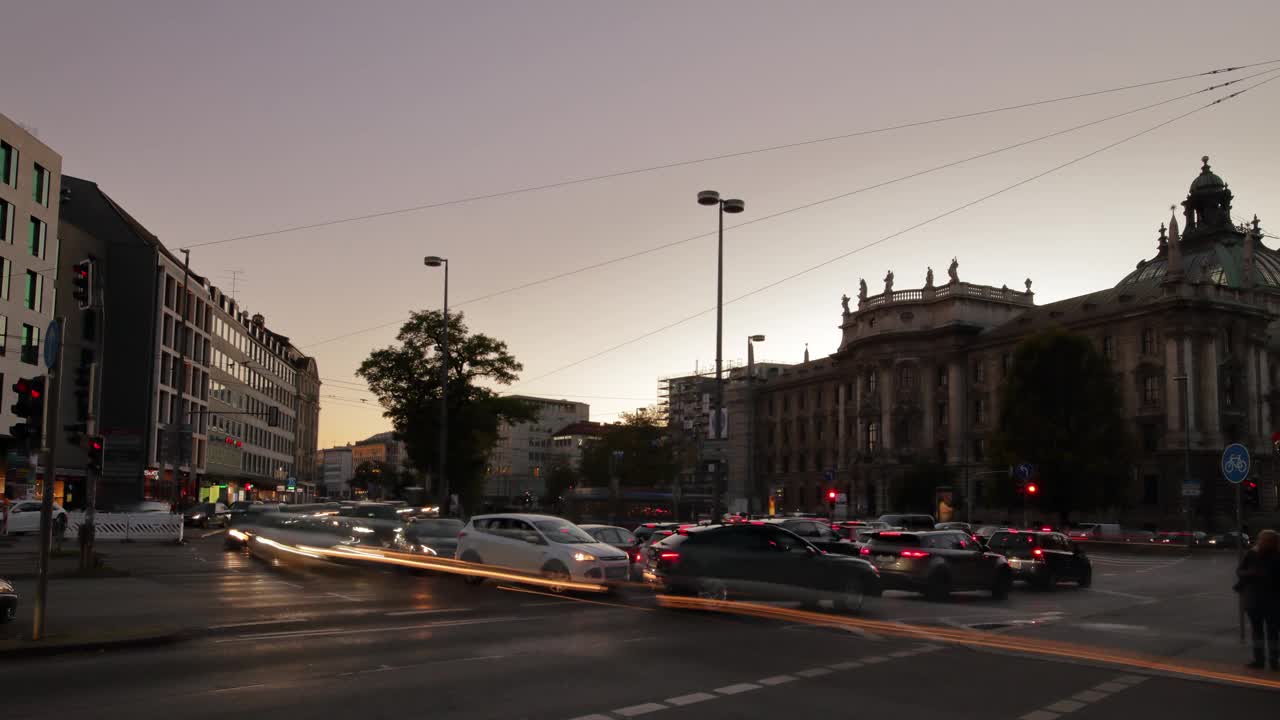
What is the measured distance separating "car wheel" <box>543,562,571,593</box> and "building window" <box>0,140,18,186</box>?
4136 centimetres

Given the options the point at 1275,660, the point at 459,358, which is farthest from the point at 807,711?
the point at 459,358

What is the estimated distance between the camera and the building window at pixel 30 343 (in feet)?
163

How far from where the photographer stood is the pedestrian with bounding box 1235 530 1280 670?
12750 mm

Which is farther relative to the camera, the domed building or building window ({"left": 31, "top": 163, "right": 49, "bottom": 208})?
the domed building

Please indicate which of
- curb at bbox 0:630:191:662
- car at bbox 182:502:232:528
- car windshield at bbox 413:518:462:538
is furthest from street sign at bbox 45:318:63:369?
car at bbox 182:502:232:528

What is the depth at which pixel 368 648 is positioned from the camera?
1277cm

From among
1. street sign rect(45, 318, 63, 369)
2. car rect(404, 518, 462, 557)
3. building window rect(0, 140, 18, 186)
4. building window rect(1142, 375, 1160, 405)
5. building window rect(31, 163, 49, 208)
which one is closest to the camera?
street sign rect(45, 318, 63, 369)

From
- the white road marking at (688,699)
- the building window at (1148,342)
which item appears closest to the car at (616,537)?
the white road marking at (688,699)

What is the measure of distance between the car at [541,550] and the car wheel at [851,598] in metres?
4.69

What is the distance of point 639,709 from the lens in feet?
30.5

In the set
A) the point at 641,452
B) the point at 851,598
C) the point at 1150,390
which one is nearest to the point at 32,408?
the point at 851,598

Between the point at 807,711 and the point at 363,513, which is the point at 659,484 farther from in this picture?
the point at 807,711

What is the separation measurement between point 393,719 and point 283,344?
120m

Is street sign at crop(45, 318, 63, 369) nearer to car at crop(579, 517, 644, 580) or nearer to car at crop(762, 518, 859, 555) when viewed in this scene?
car at crop(579, 517, 644, 580)
